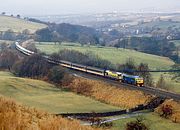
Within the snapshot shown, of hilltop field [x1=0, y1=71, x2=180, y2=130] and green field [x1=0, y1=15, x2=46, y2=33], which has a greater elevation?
hilltop field [x1=0, y1=71, x2=180, y2=130]

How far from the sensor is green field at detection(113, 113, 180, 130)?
119 ft

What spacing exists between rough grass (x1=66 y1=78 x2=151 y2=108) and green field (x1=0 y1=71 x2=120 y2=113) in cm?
217

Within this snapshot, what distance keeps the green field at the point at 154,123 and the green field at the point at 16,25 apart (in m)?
131

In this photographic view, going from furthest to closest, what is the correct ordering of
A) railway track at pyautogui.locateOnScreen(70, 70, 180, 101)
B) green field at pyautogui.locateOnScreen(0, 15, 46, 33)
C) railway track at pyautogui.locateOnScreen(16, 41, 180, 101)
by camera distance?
green field at pyautogui.locateOnScreen(0, 15, 46, 33) → railway track at pyautogui.locateOnScreen(16, 41, 180, 101) → railway track at pyautogui.locateOnScreen(70, 70, 180, 101)

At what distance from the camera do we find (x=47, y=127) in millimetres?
14039

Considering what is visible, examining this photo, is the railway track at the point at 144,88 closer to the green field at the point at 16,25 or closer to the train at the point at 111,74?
the train at the point at 111,74

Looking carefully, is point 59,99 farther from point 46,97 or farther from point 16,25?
point 16,25

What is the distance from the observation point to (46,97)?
169 feet

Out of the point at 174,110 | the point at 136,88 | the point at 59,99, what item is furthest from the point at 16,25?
the point at 174,110

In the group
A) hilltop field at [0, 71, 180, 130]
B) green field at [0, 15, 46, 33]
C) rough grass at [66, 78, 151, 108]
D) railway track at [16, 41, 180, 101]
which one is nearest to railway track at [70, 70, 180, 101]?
railway track at [16, 41, 180, 101]

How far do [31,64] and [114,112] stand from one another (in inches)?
1398

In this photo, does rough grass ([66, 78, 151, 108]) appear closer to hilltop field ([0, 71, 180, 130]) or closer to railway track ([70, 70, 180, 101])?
hilltop field ([0, 71, 180, 130])

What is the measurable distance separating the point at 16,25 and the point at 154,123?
149 metres

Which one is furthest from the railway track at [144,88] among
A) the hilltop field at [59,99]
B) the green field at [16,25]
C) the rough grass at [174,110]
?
the green field at [16,25]
